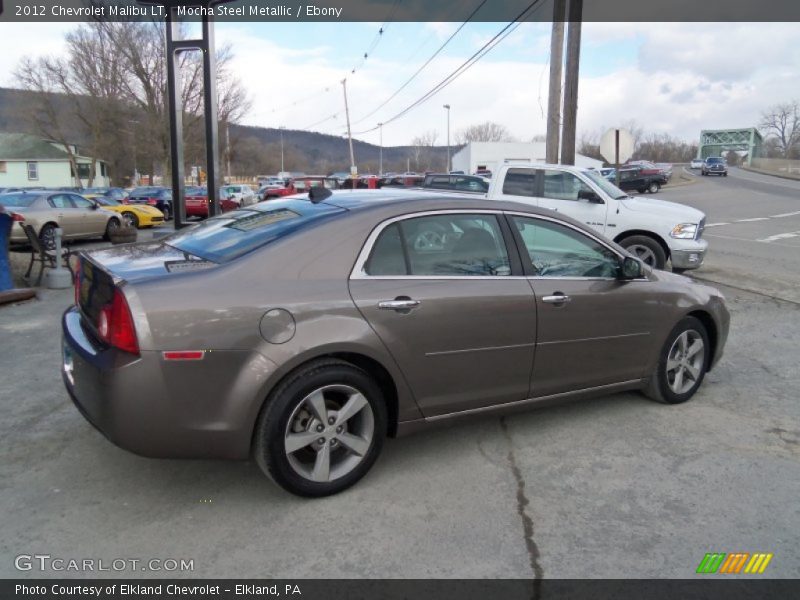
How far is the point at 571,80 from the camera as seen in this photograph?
42.5 ft

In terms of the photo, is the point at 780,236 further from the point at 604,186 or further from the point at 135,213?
the point at 135,213

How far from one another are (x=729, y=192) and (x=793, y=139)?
78031mm

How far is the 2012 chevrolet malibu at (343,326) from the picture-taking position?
2.85m

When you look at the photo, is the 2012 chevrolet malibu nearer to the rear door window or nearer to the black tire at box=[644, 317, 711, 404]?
the rear door window

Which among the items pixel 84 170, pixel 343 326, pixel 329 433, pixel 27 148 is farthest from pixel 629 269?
pixel 84 170

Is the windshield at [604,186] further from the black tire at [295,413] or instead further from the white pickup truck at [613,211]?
the black tire at [295,413]

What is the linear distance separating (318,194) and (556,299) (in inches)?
65.3

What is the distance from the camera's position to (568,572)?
2.66m

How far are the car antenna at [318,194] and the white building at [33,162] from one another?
7256cm

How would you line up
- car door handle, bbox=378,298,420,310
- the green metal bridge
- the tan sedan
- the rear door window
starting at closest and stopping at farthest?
1. car door handle, bbox=378,298,420,310
2. the rear door window
3. the tan sedan
4. the green metal bridge

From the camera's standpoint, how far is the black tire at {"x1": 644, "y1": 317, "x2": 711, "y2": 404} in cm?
443

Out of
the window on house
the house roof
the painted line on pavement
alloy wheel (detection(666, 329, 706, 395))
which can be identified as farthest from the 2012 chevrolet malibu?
the window on house

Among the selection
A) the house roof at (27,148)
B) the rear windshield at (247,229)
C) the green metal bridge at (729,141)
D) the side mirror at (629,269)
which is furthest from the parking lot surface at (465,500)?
the green metal bridge at (729,141)
